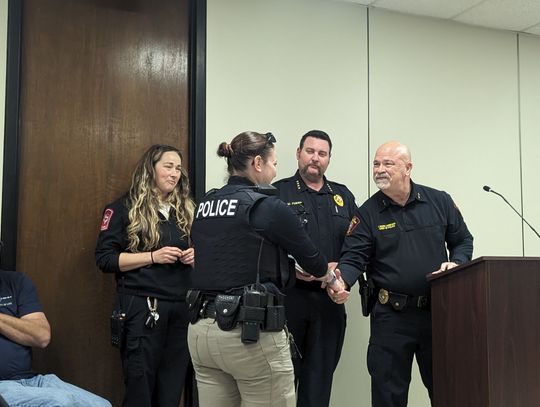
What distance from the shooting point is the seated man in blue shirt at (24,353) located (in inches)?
92.9

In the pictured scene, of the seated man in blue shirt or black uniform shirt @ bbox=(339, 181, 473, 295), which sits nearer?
the seated man in blue shirt

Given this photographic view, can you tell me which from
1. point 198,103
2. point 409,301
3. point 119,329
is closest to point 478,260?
point 409,301

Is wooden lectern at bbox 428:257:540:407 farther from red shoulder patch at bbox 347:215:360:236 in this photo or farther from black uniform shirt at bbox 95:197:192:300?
black uniform shirt at bbox 95:197:192:300

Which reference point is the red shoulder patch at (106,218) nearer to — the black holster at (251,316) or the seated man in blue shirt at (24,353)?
the seated man in blue shirt at (24,353)

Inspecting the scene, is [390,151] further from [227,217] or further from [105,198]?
[105,198]

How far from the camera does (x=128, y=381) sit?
295 cm

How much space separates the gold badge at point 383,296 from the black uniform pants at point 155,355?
960 millimetres

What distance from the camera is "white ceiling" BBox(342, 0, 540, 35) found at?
391 cm

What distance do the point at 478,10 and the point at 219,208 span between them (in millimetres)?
2651

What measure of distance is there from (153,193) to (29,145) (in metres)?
0.72

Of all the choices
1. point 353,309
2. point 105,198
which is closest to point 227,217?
point 105,198

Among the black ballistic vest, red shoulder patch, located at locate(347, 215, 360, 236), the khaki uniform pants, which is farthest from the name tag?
red shoulder patch, located at locate(347, 215, 360, 236)

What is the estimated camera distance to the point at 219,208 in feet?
7.34

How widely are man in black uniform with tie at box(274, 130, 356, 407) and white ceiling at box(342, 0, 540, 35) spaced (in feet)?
3.83
